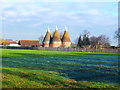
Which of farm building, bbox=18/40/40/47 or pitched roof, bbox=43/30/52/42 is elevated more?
pitched roof, bbox=43/30/52/42

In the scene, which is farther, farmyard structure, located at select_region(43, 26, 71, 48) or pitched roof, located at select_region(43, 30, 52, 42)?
pitched roof, located at select_region(43, 30, 52, 42)

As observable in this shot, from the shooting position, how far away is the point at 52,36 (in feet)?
288

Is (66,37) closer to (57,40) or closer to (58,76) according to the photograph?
(57,40)

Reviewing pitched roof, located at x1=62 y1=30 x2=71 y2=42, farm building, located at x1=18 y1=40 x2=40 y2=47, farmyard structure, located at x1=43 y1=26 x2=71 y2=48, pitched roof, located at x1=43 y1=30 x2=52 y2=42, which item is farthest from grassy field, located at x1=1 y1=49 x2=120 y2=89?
farm building, located at x1=18 y1=40 x2=40 y2=47

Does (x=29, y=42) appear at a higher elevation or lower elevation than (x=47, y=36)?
lower

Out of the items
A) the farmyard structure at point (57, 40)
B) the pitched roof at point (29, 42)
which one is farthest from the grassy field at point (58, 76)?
the pitched roof at point (29, 42)

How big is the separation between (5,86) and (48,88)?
174cm

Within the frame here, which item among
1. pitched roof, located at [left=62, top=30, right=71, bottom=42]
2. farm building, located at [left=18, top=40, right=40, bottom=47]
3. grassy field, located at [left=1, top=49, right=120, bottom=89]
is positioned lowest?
grassy field, located at [left=1, top=49, right=120, bottom=89]

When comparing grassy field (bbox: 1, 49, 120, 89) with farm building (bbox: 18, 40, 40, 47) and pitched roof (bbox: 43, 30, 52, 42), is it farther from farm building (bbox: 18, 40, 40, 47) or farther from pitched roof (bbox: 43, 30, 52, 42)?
farm building (bbox: 18, 40, 40, 47)

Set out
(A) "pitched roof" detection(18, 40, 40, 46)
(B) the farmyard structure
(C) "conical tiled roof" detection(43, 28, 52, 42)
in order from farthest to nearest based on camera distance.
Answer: (A) "pitched roof" detection(18, 40, 40, 46), (C) "conical tiled roof" detection(43, 28, 52, 42), (B) the farmyard structure

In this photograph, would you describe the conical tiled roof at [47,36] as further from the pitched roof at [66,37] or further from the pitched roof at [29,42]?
the pitched roof at [29,42]

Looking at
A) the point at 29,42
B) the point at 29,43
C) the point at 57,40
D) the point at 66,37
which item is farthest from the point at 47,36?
the point at 29,42

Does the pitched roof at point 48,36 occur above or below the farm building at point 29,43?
above

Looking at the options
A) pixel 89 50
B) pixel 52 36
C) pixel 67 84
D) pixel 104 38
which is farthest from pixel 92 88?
pixel 104 38
